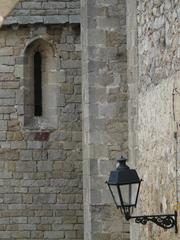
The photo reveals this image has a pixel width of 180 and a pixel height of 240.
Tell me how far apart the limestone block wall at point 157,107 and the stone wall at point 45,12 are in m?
5.12

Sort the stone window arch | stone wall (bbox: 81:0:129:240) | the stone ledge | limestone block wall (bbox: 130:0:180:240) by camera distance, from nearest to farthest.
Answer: limestone block wall (bbox: 130:0:180:240) → stone wall (bbox: 81:0:129:240) → the stone ledge → the stone window arch

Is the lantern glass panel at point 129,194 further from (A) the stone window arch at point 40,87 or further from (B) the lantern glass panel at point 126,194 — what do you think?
(A) the stone window arch at point 40,87

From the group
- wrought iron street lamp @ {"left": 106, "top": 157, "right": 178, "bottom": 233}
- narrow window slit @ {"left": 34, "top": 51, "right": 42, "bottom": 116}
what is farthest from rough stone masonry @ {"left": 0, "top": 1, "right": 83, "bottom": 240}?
wrought iron street lamp @ {"left": 106, "top": 157, "right": 178, "bottom": 233}

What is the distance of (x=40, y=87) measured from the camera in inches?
610

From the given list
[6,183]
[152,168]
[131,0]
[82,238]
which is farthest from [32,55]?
[152,168]

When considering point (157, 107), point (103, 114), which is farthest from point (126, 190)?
point (103, 114)

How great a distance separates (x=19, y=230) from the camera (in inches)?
591

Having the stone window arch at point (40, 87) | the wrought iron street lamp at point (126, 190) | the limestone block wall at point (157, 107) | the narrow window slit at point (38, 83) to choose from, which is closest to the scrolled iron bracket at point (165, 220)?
the wrought iron street lamp at point (126, 190)

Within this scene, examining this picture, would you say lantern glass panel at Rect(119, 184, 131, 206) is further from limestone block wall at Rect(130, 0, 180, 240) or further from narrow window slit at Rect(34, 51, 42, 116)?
narrow window slit at Rect(34, 51, 42, 116)

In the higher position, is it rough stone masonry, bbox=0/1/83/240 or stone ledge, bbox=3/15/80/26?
stone ledge, bbox=3/15/80/26

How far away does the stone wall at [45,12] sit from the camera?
15023mm

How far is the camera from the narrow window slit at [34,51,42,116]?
50.6ft

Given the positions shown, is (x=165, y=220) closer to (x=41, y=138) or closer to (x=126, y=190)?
(x=126, y=190)

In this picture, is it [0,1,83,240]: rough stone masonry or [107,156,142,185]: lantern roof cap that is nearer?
[107,156,142,185]: lantern roof cap
